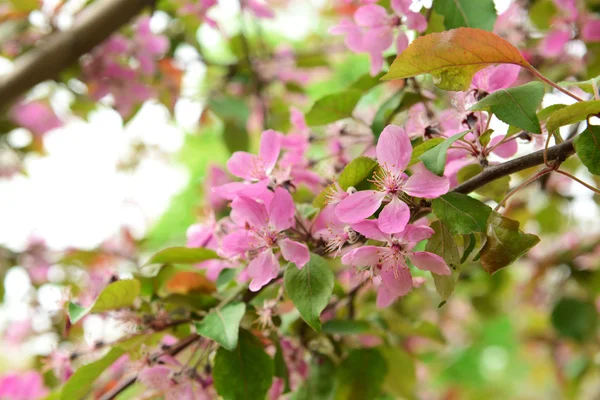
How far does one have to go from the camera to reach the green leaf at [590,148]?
470 millimetres

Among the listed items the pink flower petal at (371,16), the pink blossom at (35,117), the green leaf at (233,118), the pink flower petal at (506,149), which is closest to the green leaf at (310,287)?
the pink flower petal at (506,149)

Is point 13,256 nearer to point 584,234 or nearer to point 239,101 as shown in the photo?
point 239,101

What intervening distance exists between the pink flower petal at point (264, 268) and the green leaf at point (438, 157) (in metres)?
0.19

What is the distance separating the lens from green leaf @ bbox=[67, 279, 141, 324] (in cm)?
62

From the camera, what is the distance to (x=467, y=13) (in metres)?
0.64

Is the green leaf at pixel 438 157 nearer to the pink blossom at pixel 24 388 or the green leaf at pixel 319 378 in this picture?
the green leaf at pixel 319 378

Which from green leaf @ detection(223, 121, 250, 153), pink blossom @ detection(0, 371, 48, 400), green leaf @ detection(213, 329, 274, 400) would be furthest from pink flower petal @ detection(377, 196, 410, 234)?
pink blossom @ detection(0, 371, 48, 400)

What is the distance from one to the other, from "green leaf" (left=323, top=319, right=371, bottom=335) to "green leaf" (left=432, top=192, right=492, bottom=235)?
0.26 meters

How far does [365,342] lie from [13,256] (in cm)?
101

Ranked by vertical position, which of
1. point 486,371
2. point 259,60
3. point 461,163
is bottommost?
point 486,371

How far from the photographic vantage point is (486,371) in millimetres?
2672

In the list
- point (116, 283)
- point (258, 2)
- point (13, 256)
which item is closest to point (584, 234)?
point (258, 2)

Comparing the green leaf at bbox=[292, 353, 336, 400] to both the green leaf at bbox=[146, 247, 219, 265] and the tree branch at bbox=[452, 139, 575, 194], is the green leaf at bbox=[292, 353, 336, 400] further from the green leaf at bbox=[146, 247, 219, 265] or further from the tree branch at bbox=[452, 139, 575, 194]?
the tree branch at bbox=[452, 139, 575, 194]

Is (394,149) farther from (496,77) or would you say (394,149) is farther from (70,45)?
(70,45)
